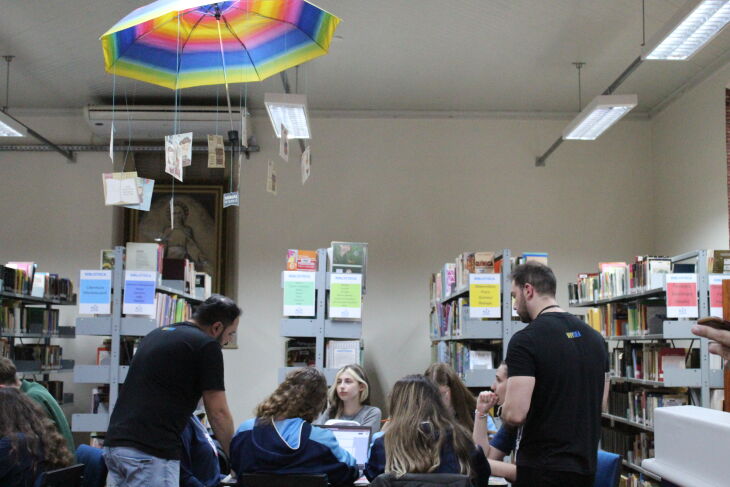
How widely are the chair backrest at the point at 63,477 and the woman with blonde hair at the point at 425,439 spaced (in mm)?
1443

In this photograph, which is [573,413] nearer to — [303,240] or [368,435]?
[368,435]

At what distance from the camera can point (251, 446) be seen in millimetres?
3672

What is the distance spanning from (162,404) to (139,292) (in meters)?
3.04

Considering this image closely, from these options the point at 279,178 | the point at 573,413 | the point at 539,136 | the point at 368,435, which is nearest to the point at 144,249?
Answer: the point at 368,435

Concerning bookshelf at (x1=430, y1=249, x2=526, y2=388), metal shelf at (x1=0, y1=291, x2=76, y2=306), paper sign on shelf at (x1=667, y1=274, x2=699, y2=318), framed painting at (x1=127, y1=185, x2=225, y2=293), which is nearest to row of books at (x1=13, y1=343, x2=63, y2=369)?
metal shelf at (x1=0, y1=291, x2=76, y2=306)

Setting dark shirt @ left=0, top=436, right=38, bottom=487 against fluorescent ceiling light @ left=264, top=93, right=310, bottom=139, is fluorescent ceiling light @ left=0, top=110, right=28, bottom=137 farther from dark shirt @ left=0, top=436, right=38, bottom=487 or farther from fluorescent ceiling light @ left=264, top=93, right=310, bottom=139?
dark shirt @ left=0, top=436, right=38, bottom=487

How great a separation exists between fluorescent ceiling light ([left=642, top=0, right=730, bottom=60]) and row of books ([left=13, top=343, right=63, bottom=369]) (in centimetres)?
702

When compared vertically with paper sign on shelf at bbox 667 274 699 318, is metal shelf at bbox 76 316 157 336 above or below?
below

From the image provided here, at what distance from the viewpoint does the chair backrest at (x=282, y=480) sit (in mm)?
3521

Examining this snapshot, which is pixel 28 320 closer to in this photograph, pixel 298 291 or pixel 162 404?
pixel 298 291

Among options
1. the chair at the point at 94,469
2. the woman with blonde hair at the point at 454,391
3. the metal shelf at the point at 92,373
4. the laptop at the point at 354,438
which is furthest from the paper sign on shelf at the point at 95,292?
the woman with blonde hair at the point at 454,391

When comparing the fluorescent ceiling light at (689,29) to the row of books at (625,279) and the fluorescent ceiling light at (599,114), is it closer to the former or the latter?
the fluorescent ceiling light at (599,114)

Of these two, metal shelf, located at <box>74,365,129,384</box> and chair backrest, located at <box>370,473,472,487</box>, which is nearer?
chair backrest, located at <box>370,473,472,487</box>

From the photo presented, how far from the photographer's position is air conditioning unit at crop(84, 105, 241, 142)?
9695 mm
